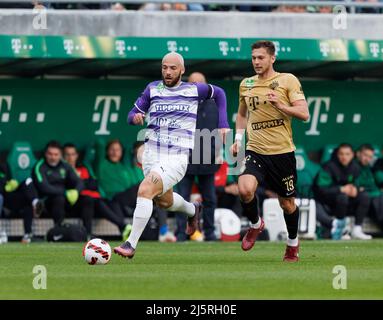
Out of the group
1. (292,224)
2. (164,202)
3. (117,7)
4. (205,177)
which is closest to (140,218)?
(164,202)

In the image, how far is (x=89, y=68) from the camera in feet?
71.1

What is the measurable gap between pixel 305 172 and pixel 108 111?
135 inches

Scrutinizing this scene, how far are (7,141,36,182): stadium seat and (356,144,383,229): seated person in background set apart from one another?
5.33 metres

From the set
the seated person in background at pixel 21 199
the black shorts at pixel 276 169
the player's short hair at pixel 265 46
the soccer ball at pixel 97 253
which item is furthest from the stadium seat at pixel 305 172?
the soccer ball at pixel 97 253

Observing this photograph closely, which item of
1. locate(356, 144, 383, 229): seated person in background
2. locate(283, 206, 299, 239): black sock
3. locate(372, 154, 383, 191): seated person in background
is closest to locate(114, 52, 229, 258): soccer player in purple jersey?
locate(283, 206, 299, 239): black sock

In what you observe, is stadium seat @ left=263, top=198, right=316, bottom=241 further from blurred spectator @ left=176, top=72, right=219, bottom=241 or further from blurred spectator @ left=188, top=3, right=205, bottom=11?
blurred spectator @ left=188, top=3, right=205, bottom=11

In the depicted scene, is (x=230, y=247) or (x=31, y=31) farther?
(x=31, y=31)

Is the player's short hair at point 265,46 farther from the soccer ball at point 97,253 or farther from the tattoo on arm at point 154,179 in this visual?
the soccer ball at point 97,253

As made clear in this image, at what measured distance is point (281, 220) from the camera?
20656mm

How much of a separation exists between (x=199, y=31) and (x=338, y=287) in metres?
10.3

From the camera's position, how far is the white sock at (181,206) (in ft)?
47.9
